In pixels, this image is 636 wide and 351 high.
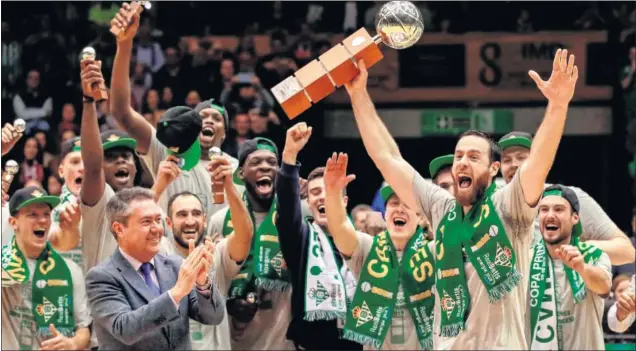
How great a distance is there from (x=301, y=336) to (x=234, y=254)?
0.60 meters

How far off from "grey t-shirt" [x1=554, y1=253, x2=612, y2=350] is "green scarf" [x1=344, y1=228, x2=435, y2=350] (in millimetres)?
713

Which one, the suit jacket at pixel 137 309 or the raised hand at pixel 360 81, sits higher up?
the raised hand at pixel 360 81

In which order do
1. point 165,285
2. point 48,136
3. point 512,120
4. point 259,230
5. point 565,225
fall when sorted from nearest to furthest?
point 165,285, point 565,225, point 259,230, point 48,136, point 512,120

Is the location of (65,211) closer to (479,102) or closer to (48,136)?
(48,136)

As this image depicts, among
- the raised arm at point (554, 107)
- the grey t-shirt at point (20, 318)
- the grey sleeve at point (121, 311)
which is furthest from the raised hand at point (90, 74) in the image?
the raised arm at point (554, 107)

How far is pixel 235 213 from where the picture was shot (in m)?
8.47

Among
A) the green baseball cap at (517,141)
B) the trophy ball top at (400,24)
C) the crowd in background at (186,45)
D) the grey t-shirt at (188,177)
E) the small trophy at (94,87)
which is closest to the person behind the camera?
the trophy ball top at (400,24)

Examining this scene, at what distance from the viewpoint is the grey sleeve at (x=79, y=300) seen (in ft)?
29.5

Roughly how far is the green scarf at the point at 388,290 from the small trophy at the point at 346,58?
1465 mm

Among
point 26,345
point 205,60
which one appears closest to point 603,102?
point 205,60

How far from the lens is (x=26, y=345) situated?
29.2ft

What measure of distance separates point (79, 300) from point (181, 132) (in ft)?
3.86

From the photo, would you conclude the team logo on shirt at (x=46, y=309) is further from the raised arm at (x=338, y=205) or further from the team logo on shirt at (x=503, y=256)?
the team logo on shirt at (x=503, y=256)

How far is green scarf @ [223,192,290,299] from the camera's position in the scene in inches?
344
